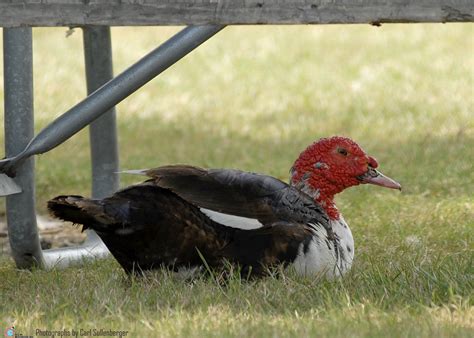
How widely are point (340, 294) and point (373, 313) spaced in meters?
0.27

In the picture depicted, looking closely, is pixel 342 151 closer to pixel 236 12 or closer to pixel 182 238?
pixel 182 238

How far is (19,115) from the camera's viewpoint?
18.7ft

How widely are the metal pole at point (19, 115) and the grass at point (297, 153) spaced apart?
0.92 ft

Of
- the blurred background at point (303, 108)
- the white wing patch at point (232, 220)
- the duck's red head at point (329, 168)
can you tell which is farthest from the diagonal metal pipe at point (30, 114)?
the blurred background at point (303, 108)

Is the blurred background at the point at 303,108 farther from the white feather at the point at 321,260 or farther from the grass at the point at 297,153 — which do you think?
the white feather at the point at 321,260

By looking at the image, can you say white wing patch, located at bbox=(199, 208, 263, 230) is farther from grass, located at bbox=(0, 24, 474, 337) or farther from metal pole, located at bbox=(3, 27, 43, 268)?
metal pole, located at bbox=(3, 27, 43, 268)

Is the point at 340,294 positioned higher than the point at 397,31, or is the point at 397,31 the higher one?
the point at 397,31

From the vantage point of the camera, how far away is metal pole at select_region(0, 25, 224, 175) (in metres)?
5.23

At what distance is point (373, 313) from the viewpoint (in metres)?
4.46

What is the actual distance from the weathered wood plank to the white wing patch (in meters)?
0.83

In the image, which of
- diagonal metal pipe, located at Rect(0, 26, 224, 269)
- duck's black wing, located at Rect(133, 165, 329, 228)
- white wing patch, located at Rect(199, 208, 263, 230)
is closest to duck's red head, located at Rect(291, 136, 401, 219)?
duck's black wing, located at Rect(133, 165, 329, 228)

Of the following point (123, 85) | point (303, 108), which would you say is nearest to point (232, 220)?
point (123, 85)

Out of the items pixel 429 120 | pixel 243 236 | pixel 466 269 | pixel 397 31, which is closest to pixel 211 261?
pixel 243 236

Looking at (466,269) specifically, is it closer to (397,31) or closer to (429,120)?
(429,120)
